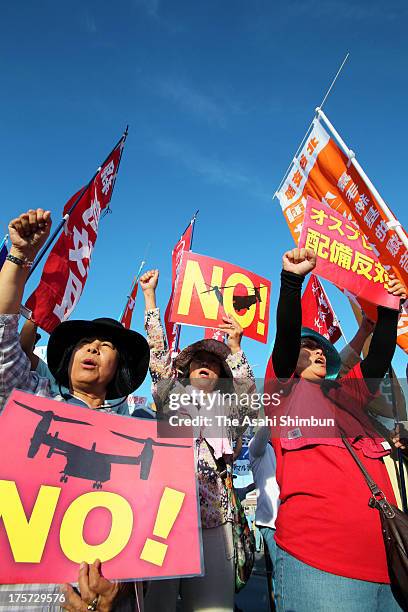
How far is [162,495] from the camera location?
1.54 meters

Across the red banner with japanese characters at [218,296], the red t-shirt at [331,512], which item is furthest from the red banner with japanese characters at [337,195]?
the red t-shirt at [331,512]

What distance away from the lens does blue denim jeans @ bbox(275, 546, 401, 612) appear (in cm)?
153

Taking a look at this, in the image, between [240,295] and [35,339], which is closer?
[35,339]

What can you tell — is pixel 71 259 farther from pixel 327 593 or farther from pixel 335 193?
pixel 327 593

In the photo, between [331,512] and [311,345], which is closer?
[331,512]

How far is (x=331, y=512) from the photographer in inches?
65.5

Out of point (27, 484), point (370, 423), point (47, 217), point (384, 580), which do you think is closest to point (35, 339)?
point (47, 217)

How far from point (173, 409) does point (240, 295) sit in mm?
2695

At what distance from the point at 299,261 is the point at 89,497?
1.37 m

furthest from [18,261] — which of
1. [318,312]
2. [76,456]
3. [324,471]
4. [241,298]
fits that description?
[318,312]

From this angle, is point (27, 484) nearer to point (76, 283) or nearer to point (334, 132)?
point (76, 283)

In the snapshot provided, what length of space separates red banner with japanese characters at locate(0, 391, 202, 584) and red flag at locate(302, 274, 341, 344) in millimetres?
4783

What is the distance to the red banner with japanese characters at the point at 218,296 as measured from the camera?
4.55m

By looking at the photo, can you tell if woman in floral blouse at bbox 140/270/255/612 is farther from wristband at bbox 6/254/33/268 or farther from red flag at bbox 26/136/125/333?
red flag at bbox 26/136/125/333
